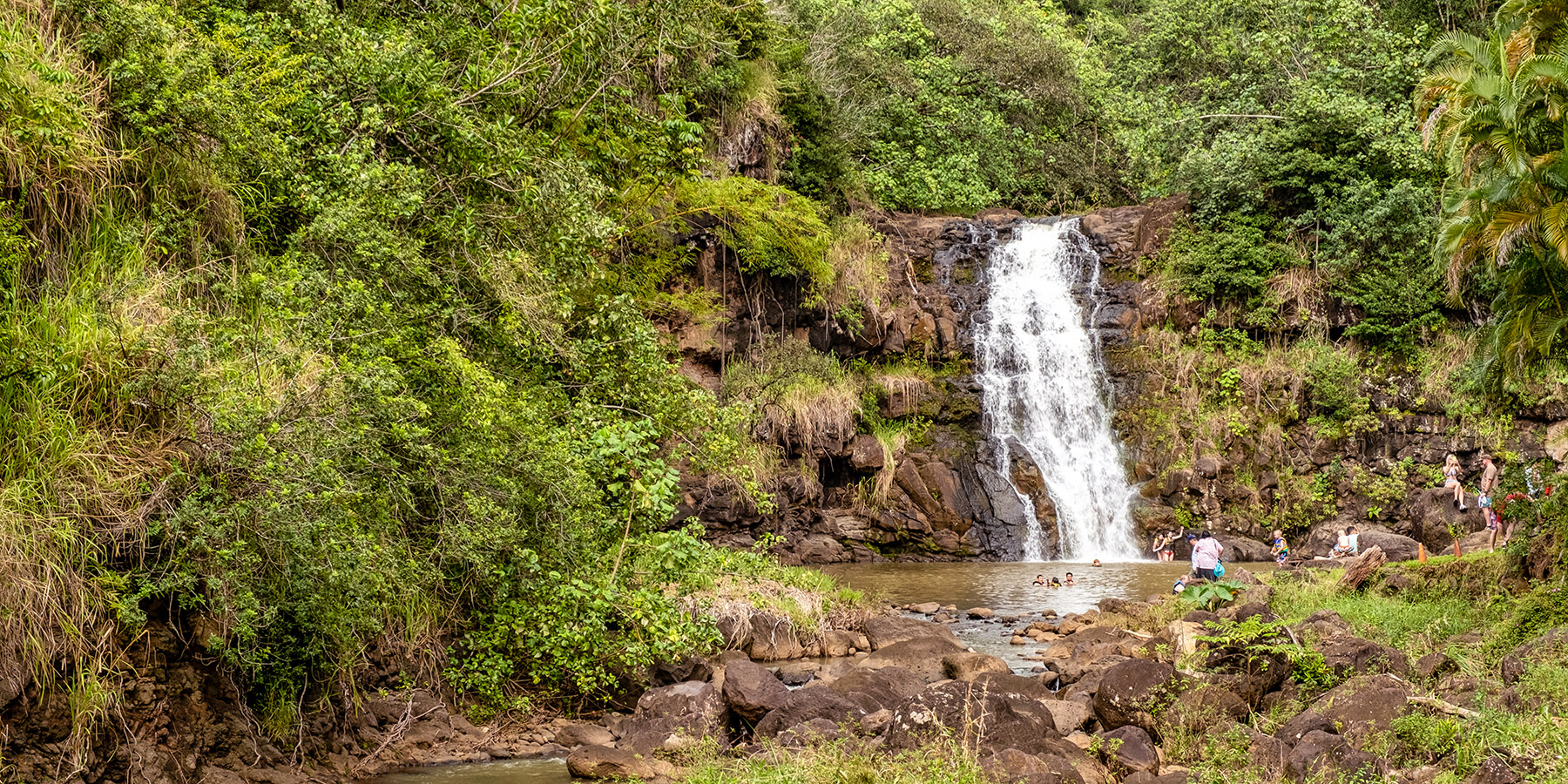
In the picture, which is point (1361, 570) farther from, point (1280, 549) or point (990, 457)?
point (990, 457)

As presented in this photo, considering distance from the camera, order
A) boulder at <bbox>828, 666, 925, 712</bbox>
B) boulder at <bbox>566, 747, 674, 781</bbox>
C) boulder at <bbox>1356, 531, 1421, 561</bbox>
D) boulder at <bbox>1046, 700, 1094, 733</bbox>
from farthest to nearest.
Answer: boulder at <bbox>1356, 531, 1421, 561</bbox>
boulder at <bbox>828, 666, 925, 712</bbox>
boulder at <bbox>1046, 700, 1094, 733</bbox>
boulder at <bbox>566, 747, 674, 781</bbox>

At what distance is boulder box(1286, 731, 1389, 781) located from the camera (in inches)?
279

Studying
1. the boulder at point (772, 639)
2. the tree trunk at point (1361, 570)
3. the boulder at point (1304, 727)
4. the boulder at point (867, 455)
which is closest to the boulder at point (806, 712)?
the boulder at point (1304, 727)

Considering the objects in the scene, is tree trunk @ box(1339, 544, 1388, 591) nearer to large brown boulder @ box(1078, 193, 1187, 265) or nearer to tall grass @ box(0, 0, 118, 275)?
tall grass @ box(0, 0, 118, 275)

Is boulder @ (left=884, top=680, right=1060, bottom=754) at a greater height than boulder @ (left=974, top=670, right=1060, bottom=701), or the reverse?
boulder @ (left=884, top=680, right=1060, bottom=754)

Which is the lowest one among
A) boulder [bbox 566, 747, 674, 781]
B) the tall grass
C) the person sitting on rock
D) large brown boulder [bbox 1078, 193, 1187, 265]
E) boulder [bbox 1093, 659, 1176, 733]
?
boulder [bbox 566, 747, 674, 781]

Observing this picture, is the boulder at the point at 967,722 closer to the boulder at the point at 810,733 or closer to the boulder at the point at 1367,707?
the boulder at the point at 810,733

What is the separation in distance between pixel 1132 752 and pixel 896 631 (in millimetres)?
6098

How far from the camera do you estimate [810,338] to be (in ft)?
87.5

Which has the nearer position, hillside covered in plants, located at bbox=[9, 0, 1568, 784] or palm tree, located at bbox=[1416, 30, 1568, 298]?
hillside covered in plants, located at bbox=[9, 0, 1568, 784]

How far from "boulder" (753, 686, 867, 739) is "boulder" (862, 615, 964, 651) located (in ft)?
13.1

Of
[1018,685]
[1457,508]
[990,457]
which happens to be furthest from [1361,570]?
[990,457]

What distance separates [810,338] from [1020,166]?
1493 centimetres

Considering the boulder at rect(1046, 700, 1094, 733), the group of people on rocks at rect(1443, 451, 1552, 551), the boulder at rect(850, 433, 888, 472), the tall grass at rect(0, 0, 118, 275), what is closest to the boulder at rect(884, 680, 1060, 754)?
the boulder at rect(1046, 700, 1094, 733)
